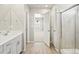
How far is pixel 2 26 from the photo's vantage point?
1761 mm

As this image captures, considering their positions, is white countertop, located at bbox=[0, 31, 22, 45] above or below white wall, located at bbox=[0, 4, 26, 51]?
below

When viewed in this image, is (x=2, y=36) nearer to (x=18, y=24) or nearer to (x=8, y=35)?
(x=8, y=35)

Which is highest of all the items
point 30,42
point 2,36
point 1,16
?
point 1,16

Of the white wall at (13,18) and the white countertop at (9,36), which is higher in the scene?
the white wall at (13,18)

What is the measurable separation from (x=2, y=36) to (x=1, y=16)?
0.33m

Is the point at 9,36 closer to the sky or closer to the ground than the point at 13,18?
closer to the ground
